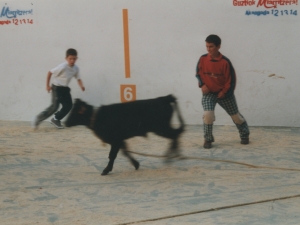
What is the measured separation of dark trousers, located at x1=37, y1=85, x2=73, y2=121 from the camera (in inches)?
373

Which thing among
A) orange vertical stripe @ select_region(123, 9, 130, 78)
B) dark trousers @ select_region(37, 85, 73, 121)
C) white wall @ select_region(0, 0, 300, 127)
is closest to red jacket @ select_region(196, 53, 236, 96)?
white wall @ select_region(0, 0, 300, 127)

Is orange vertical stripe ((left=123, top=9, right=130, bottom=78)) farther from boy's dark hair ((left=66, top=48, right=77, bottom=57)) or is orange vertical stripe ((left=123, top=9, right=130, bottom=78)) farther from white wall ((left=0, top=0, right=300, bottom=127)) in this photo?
boy's dark hair ((left=66, top=48, right=77, bottom=57))

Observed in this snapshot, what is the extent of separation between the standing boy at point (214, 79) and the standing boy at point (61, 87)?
2311 millimetres

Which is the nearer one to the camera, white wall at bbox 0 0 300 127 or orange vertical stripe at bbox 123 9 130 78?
white wall at bbox 0 0 300 127

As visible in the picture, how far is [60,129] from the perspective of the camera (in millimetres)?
9578

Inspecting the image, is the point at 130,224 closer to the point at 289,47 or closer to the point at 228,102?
the point at 228,102

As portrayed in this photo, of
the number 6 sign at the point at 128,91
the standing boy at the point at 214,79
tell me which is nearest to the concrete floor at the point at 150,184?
the standing boy at the point at 214,79

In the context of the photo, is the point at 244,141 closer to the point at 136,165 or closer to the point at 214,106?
the point at 214,106

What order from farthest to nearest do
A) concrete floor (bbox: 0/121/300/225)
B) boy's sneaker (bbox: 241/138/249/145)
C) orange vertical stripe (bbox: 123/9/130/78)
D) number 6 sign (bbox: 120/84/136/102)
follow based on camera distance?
number 6 sign (bbox: 120/84/136/102) → orange vertical stripe (bbox: 123/9/130/78) → boy's sneaker (bbox: 241/138/249/145) → concrete floor (bbox: 0/121/300/225)

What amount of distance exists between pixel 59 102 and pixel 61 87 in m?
0.28

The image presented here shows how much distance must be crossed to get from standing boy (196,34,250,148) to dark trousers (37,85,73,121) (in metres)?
2.51

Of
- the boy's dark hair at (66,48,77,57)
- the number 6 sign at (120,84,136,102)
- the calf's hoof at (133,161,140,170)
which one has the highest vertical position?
the boy's dark hair at (66,48,77,57)

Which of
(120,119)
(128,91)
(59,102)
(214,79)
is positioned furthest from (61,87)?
(120,119)

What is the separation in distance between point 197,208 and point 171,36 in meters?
4.63
